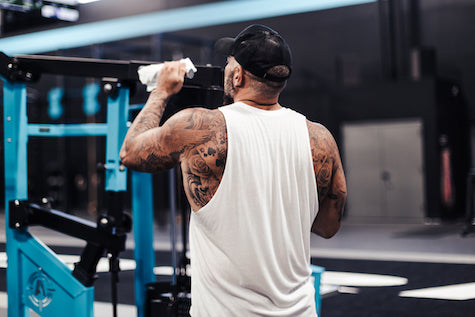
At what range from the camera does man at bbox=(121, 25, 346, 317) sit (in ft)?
4.25

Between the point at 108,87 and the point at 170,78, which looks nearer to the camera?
the point at 170,78

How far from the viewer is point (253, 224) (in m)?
1.31

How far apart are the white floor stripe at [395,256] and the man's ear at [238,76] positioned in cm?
517

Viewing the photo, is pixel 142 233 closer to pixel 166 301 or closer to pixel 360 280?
pixel 166 301

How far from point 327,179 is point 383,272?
4.35m

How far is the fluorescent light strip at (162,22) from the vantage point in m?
9.52

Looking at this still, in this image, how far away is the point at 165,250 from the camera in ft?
23.2

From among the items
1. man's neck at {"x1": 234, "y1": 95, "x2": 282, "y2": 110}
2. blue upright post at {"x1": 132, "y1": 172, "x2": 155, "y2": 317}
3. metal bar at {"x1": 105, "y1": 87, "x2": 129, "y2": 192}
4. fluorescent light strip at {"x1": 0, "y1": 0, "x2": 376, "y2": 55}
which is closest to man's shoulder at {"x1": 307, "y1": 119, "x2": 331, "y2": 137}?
man's neck at {"x1": 234, "y1": 95, "x2": 282, "y2": 110}

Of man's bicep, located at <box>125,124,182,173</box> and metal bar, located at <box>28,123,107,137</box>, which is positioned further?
metal bar, located at <box>28,123,107,137</box>

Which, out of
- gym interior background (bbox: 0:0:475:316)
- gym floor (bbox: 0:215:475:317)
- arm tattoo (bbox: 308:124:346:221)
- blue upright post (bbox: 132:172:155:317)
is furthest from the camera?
gym interior background (bbox: 0:0:475:316)

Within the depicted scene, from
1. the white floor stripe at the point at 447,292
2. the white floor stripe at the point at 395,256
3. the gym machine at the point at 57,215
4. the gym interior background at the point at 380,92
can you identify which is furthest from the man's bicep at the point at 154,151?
the gym interior background at the point at 380,92

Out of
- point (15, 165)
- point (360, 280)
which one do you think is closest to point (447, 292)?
point (360, 280)

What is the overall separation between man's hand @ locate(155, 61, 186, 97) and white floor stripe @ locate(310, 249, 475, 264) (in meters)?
5.18

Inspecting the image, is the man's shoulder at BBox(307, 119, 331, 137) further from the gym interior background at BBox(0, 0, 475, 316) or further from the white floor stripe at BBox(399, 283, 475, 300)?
the gym interior background at BBox(0, 0, 475, 316)
